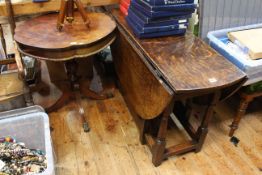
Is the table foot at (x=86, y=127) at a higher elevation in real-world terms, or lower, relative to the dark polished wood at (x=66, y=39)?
lower

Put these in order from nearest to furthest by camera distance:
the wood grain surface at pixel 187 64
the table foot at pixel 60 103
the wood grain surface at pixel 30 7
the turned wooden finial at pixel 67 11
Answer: the wood grain surface at pixel 187 64 < the turned wooden finial at pixel 67 11 < the wood grain surface at pixel 30 7 < the table foot at pixel 60 103

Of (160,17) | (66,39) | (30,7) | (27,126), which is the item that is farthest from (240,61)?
(30,7)

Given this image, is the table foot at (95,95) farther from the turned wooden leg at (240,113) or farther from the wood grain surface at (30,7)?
the turned wooden leg at (240,113)

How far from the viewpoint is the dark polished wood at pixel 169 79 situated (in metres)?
1.30

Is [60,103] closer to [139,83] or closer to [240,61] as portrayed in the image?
[139,83]

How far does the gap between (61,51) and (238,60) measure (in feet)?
3.50

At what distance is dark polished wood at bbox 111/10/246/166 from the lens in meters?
1.30

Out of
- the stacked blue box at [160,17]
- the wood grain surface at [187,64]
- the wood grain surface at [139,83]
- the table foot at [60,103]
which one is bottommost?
the table foot at [60,103]

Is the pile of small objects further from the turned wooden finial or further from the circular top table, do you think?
the turned wooden finial

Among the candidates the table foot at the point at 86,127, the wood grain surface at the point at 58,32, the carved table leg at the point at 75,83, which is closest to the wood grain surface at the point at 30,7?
the wood grain surface at the point at 58,32

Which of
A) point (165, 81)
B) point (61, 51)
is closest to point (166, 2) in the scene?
point (165, 81)

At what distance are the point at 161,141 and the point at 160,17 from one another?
737mm

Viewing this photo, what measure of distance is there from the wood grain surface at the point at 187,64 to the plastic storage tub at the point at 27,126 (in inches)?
29.2

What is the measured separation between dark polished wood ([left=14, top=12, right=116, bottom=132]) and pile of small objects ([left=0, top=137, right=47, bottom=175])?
0.46 meters
